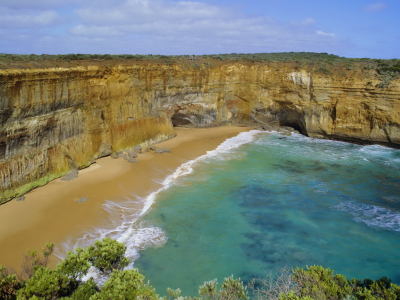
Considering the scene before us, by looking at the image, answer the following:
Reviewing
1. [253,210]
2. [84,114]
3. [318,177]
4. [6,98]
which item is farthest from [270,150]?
[6,98]

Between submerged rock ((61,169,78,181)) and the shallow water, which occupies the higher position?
submerged rock ((61,169,78,181))

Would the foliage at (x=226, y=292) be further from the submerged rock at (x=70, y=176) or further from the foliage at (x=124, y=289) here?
the submerged rock at (x=70, y=176)

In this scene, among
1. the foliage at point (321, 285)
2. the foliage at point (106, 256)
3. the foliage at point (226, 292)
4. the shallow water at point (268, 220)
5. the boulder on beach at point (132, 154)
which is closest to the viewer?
the foliage at point (321, 285)

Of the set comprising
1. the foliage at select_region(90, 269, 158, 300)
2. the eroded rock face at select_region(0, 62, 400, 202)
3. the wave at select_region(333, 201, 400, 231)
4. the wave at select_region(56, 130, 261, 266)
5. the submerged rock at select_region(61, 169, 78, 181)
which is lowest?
the wave at select_region(56, 130, 261, 266)

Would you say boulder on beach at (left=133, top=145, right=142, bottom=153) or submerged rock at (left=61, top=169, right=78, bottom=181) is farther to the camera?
boulder on beach at (left=133, top=145, right=142, bottom=153)

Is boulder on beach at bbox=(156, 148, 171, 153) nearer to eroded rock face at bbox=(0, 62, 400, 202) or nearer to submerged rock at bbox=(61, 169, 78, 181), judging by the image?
eroded rock face at bbox=(0, 62, 400, 202)

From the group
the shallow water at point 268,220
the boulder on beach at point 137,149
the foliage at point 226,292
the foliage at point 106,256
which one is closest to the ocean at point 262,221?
the shallow water at point 268,220

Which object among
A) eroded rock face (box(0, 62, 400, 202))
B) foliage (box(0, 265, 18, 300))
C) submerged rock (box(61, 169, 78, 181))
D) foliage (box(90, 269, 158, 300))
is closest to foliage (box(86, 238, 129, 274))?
foliage (box(90, 269, 158, 300))
